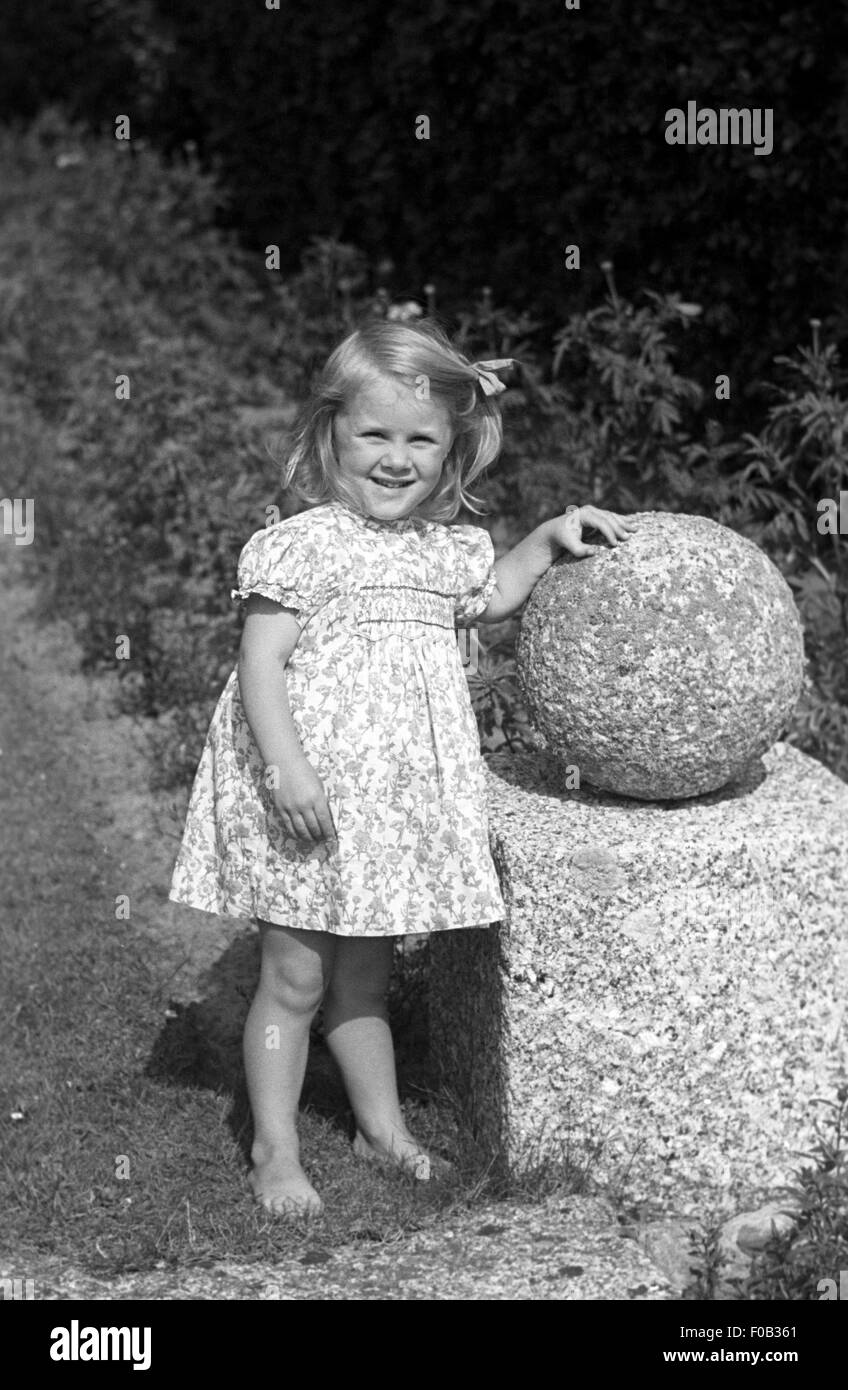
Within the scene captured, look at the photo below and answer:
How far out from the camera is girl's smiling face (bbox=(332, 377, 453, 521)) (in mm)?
3076

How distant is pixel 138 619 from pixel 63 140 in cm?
543

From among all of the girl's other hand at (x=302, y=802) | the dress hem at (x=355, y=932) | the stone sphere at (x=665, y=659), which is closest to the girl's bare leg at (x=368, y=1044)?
the dress hem at (x=355, y=932)

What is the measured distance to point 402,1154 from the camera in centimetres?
329

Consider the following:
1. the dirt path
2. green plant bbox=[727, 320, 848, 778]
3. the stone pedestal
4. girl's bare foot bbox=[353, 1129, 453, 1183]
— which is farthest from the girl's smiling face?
green plant bbox=[727, 320, 848, 778]

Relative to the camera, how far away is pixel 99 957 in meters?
3.97

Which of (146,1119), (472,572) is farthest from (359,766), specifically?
(146,1119)

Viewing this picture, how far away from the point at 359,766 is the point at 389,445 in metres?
0.56

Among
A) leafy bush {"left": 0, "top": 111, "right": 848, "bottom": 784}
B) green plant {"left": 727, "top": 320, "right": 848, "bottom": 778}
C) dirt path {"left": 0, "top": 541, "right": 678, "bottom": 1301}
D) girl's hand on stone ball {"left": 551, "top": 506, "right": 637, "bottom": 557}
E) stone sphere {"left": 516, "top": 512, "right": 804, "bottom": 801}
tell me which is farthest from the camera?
leafy bush {"left": 0, "top": 111, "right": 848, "bottom": 784}

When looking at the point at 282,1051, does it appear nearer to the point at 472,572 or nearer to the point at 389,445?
the point at 472,572

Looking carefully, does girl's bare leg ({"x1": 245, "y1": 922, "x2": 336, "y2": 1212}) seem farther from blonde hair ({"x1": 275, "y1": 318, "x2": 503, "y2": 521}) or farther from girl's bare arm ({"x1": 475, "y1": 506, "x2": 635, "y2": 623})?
blonde hair ({"x1": 275, "y1": 318, "x2": 503, "y2": 521})

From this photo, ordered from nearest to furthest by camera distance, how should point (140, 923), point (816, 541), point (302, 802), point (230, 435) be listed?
point (302, 802), point (140, 923), point (816, 541), point (230, 435)

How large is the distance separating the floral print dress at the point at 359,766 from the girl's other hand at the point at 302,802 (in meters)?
0.06

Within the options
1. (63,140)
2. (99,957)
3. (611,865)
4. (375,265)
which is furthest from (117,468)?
(63,140)

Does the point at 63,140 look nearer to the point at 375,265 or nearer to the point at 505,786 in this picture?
the point at 375,265
